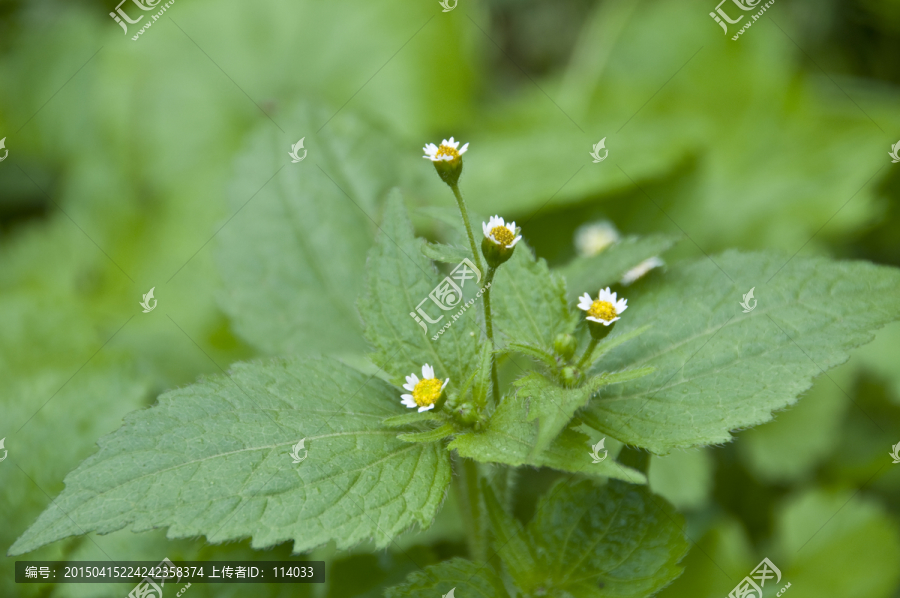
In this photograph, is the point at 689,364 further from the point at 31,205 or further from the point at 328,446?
the point at 31,205

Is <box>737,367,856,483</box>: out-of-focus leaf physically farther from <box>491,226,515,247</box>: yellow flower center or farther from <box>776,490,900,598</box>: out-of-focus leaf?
<box>491,226,515,247</box>: yellow flower center

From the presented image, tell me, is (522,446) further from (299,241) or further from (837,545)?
(837,545)

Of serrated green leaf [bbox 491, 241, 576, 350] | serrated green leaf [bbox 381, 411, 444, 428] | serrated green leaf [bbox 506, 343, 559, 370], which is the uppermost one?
serrated green leaf [bbox 491, 241, 576, 350]

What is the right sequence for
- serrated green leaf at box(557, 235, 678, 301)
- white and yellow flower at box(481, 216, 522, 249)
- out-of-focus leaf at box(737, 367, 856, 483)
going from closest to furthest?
white and yellow flower at box(481, 216, 522, 249)
serrated green leaf at box(557, 235, 678, 301)
out-of-focus leaf at box(737, 367, 856, 483)

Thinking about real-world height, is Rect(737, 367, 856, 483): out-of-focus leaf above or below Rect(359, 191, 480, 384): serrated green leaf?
below

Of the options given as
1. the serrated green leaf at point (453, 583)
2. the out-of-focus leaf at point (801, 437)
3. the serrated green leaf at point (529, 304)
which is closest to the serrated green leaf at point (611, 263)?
the serrated green leaf at point (529, 304)

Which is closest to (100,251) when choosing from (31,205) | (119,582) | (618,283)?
(31,205)

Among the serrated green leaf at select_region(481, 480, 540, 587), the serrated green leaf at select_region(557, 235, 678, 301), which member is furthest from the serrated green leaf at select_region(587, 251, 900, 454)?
the serrated green leaf at select_region(481, 480, 540, 587)
